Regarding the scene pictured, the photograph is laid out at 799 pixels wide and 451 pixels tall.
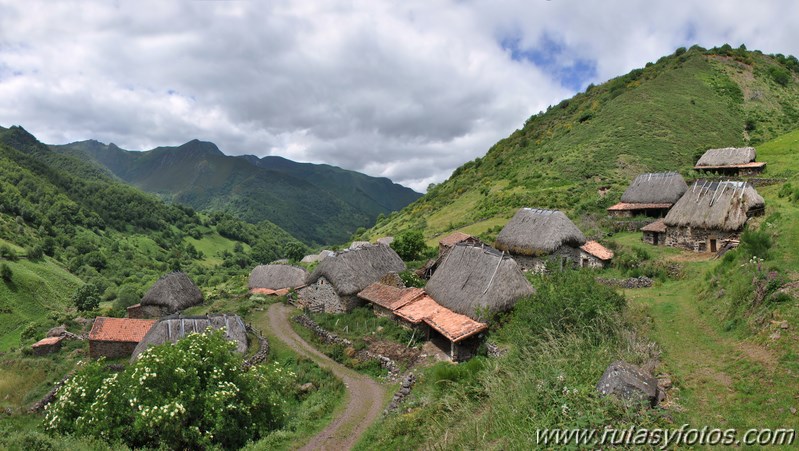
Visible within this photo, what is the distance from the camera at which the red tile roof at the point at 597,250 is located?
89.8 ft

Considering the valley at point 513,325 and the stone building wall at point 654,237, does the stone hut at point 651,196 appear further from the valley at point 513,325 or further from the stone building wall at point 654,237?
the stone building wall at point 654,237

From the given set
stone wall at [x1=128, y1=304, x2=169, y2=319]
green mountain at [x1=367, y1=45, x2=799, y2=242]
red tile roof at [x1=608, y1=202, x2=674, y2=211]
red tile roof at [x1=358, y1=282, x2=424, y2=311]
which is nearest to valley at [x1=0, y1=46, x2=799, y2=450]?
red tile roof at [x1=358, y1=282, x2=424, y2=311]

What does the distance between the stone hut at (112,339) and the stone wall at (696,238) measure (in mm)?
34846

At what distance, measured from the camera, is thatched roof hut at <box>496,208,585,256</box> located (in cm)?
2770

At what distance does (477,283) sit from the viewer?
70.7 ft

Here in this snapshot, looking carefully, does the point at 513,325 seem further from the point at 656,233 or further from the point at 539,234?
the point at 656,233

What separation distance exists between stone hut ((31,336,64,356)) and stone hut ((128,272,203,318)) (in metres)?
7.18

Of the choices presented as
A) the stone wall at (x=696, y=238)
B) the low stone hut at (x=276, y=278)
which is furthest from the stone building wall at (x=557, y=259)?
the low stone hut at (x=276, y=278)

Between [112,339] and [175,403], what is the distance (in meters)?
19.2

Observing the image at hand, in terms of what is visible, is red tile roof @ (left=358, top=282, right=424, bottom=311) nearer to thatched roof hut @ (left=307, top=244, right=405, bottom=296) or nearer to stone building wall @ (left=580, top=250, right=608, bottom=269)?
thatched roof hut @ (left=307, top=244, right=405, bottom=296)

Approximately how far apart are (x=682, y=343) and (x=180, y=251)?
120 meters

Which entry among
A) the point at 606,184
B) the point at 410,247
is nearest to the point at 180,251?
the point at 410,247

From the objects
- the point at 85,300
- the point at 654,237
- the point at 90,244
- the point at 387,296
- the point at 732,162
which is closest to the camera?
the point at 387,296

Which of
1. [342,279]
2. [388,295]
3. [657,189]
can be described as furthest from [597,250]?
[342,279]
